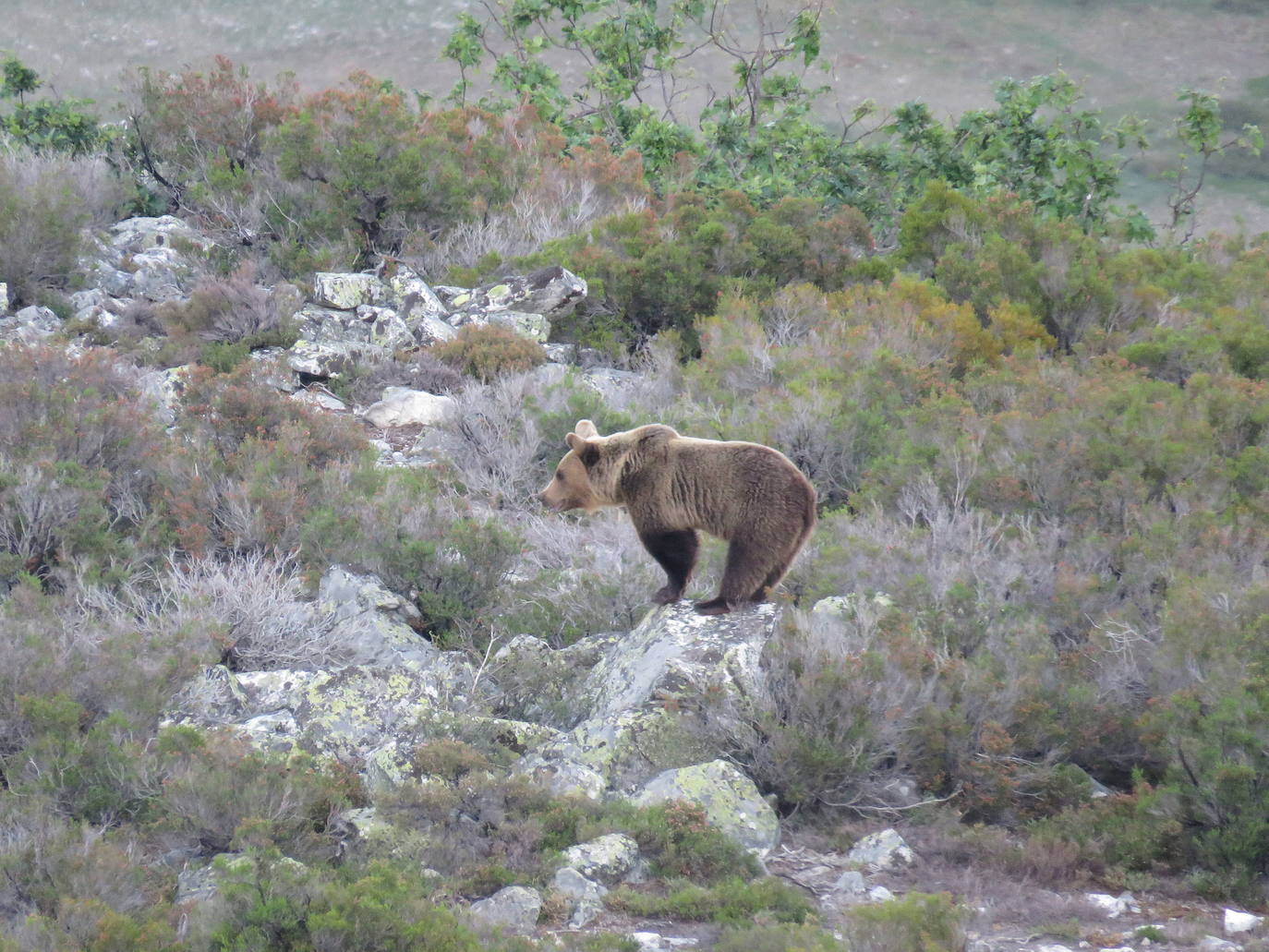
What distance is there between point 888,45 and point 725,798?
124 ft

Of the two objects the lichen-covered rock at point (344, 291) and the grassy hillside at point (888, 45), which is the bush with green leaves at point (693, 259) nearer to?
the lichen-covered rock at point (344, 291)

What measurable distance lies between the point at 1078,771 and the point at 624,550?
11.3ft

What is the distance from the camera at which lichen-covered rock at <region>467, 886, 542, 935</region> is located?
4.79 m

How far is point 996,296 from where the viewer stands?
1284cm

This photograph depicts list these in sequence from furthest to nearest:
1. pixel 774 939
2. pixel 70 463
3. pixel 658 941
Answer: pixel 70 463, pixel 658 941, pixel 774 939

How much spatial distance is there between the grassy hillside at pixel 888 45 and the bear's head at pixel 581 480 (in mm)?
30761

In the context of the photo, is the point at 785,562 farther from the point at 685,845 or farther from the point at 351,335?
the point at 351,335

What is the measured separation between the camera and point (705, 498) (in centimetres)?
716

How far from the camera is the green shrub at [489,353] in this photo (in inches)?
476

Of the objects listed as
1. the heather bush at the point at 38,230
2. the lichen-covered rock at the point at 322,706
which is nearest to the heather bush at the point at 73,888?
the lichen-covered rock at the point at 322,706

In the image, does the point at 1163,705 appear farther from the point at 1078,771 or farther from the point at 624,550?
the point at 624,550

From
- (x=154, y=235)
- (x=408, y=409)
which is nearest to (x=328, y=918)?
(x=408, y=409)

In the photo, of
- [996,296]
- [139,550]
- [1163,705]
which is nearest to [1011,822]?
[1163,705]

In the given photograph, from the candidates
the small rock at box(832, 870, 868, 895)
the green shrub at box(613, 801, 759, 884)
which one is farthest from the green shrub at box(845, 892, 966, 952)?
the green shrub at box(613, 801, 759, 884)
